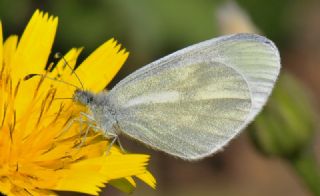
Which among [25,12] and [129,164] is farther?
[25,12]

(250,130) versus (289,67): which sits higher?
(250,130)

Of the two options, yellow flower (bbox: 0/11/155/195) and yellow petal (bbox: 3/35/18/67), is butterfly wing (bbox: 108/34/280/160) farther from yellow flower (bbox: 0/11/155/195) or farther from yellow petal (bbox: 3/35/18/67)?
yellow petal (bbox: 3/35/18/67)

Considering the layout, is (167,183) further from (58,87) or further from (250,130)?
(58,87)

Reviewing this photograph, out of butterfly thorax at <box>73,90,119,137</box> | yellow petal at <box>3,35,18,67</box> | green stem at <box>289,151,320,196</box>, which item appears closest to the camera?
butterfly thorax at <box>73,90,119,137</box>

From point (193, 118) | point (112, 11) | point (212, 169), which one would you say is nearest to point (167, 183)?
point (212, 169)

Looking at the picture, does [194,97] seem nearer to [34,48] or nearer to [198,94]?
[198,94]

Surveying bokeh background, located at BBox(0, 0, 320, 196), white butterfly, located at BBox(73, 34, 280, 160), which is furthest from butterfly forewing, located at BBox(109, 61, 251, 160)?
bokeh background, located at BBox(0, 0, 320, 196)
